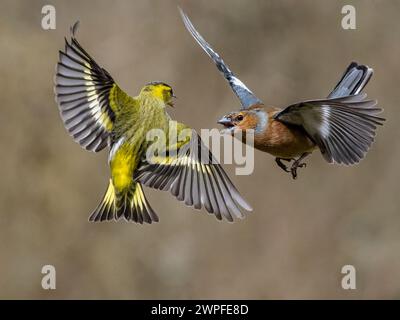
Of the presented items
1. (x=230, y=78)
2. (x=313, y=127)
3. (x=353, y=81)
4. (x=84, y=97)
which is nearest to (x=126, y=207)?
(x=84, y=97)

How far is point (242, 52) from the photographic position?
13430 mm

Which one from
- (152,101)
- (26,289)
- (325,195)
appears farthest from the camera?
(325,195)

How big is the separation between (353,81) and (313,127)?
0.66 m

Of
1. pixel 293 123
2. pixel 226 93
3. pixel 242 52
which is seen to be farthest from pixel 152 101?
pixel 242 52

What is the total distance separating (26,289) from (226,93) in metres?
4.14

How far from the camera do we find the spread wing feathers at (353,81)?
5.12 m

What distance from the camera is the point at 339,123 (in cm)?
461

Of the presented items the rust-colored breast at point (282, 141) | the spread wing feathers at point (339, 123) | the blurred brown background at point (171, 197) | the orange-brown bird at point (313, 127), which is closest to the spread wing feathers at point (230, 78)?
the orange-brown bird at point (313, 127)

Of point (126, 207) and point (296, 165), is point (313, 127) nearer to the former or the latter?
point (296, 165)

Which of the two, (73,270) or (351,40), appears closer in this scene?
(73,270)

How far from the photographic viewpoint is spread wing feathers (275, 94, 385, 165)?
437 centimetres

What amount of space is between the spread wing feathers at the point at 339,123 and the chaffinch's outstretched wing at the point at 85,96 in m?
0.98

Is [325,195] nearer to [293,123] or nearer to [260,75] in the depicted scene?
[260,75]

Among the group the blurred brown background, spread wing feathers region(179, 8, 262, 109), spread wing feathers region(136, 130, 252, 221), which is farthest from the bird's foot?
the blurred brown background
